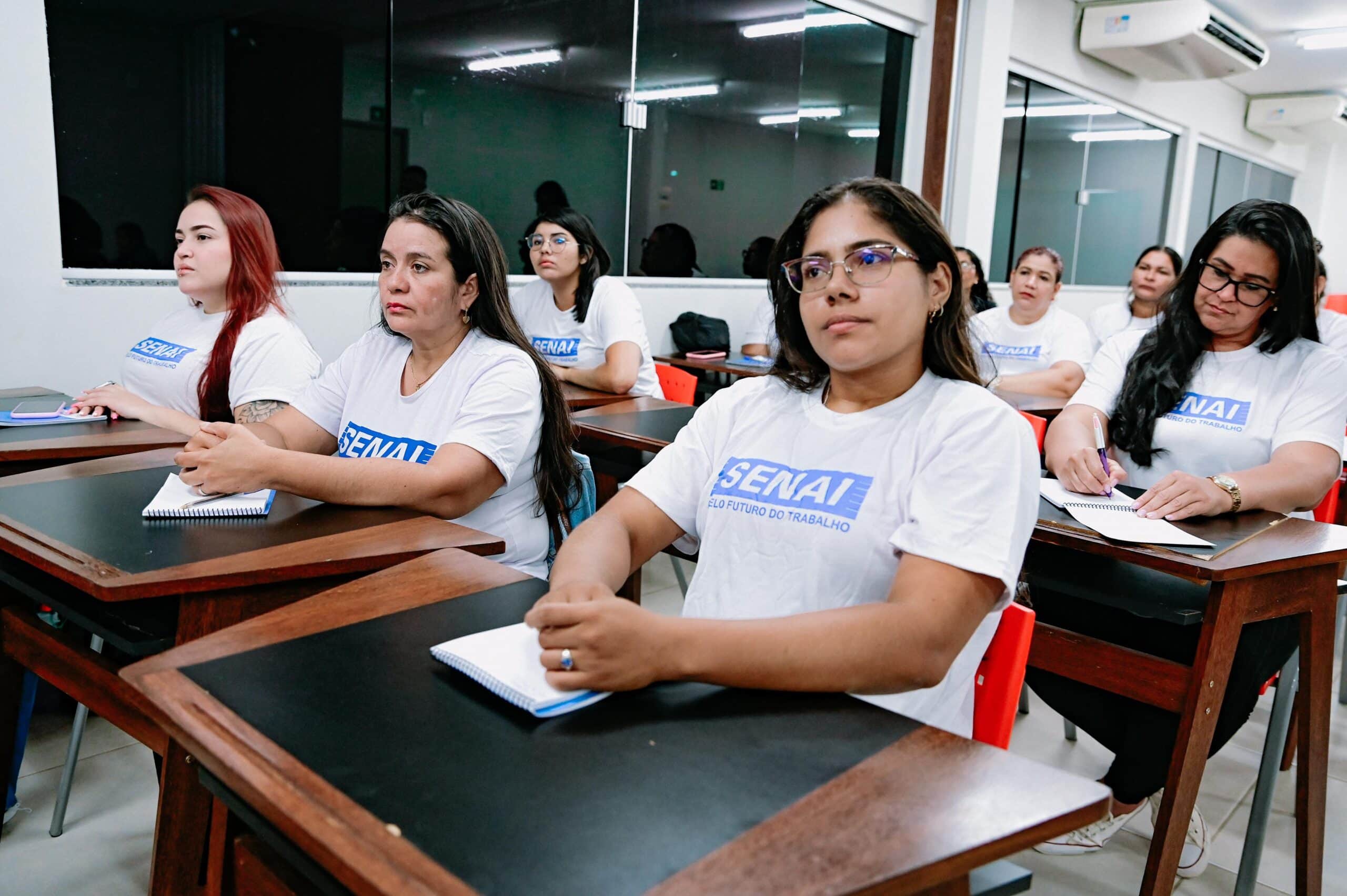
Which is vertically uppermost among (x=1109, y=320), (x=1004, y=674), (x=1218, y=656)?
(x=1109, y=320)

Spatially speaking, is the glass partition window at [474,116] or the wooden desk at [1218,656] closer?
the wooden desk at [1218,656]

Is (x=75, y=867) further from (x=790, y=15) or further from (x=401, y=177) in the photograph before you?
(x=790, y=15)

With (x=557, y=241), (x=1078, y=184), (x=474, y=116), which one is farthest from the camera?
(x=1078, y=184)

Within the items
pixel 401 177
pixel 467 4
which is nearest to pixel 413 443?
pixel 401 177

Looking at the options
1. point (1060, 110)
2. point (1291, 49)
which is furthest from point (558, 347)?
point (1291, 49)

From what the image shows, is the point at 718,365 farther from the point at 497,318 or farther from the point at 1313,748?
the point at 1313,748

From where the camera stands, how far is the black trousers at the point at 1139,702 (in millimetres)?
1676

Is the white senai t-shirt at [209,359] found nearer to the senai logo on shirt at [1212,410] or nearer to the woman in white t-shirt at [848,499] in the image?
the woman in white t-shirt at [848,499]

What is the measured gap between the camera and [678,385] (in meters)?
3.52

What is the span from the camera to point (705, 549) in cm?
136

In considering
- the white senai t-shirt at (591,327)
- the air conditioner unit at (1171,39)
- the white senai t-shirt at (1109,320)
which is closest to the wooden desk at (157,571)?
the white senai t-shirt at (591,327)

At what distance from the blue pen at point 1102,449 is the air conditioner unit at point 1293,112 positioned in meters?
9.67

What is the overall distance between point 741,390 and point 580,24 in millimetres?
3636

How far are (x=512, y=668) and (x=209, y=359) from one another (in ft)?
6.28
